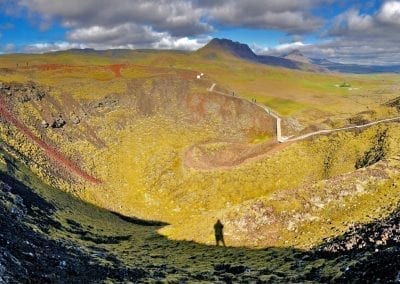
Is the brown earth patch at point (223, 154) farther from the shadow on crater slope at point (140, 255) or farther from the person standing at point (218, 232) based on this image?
the shadow on crater slope at point (140, 255)

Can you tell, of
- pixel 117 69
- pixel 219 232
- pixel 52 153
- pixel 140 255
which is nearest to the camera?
pixel 140 255

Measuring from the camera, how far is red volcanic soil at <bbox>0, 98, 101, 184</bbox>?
91.2m

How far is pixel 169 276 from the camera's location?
4241 centimetres

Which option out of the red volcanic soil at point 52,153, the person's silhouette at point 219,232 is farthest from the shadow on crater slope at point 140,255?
the red volcanic soil at point 52,153

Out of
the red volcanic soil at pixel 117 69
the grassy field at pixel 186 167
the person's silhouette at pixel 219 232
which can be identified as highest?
the red volcanic soil at pixel 117 69

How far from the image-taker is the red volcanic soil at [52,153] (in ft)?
299

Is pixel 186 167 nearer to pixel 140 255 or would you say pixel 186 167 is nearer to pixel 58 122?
pixel 58 122

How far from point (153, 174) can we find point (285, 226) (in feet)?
157

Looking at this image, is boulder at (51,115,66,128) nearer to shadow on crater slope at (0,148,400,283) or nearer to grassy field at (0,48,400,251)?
grassy field at (0,48,400,251)

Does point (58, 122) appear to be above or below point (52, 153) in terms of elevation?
above

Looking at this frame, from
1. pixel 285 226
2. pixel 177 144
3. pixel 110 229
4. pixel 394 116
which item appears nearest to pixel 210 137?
pixel 177 144

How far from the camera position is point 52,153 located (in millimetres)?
93312

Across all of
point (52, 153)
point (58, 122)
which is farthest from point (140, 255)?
point (58, 122)

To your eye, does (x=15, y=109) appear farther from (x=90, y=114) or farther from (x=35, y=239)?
(x=35, y=239)
